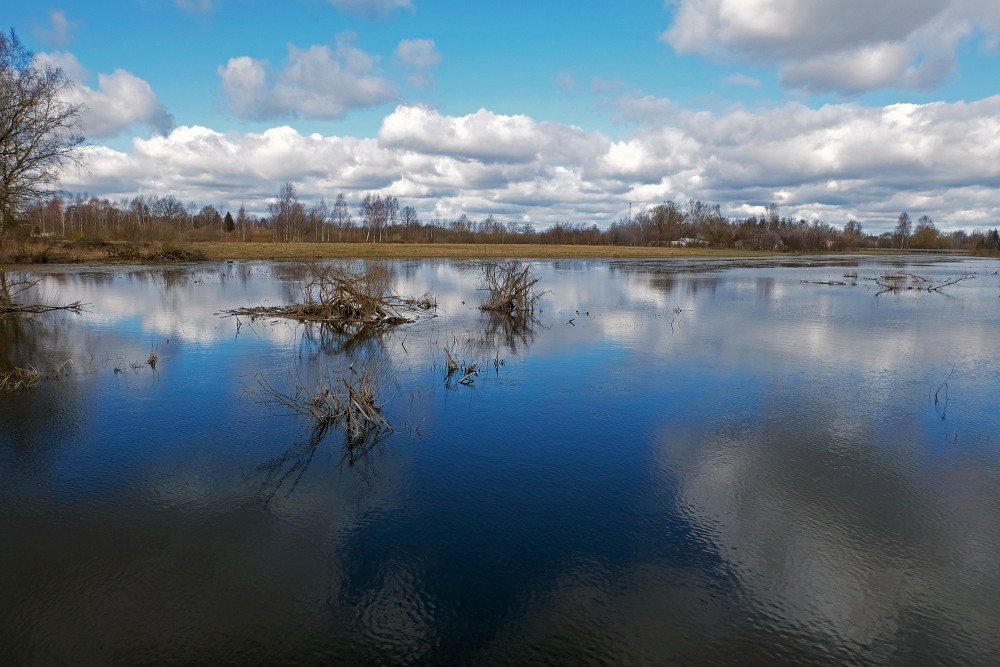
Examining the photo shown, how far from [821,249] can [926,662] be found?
365 feet

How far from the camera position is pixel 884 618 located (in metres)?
5.00

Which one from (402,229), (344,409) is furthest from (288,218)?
(344,409)

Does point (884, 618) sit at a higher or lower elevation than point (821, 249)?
lower

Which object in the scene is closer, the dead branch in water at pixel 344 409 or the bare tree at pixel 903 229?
the dead branch in water at pixel 344 409

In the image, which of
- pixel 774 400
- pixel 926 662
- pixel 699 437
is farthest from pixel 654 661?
Answer: pixel 774 400

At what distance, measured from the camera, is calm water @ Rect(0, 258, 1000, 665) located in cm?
480

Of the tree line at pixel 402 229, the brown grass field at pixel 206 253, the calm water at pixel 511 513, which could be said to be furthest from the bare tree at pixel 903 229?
the calm water at pixel 511 513

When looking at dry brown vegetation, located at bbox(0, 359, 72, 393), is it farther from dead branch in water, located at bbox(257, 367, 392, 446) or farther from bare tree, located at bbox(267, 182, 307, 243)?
bare tree, located at bbox(267, 182, 307, 243)

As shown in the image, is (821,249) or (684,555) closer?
(684,555)

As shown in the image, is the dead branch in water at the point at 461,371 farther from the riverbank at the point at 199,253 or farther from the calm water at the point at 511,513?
the riverbank at the point at 199,253

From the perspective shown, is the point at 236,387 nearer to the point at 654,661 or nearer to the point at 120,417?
the point at 120,417

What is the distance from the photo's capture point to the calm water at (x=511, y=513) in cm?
480

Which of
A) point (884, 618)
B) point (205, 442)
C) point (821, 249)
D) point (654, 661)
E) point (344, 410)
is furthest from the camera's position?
point (821, 249)

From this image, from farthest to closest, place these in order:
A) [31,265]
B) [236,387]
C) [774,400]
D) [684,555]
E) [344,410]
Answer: [31,265] < [236,387] < [774,400] < [344,410] < [684,555]
